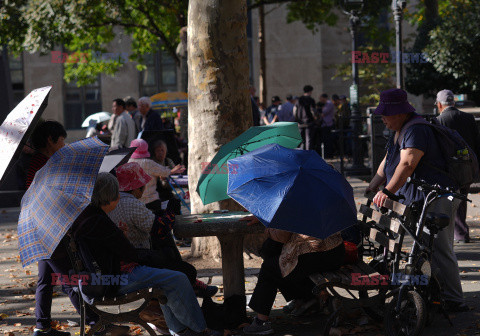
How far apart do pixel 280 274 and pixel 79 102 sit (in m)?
32.0

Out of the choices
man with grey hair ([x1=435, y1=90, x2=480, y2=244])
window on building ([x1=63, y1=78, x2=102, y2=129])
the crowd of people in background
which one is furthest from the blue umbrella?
window on building ([x1=63, y1=78, x2=102, y2=129])

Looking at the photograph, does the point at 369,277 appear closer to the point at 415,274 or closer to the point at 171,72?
the point at 415,274

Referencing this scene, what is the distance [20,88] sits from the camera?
35.6m

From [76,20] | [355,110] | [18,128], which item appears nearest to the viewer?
[18,128]

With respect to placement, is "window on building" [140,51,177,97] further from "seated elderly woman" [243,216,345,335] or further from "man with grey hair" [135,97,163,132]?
"seated elderly woman" [243,216,345,335]

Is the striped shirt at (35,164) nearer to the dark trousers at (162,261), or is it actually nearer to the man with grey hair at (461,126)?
the dark trousers at (162,261)

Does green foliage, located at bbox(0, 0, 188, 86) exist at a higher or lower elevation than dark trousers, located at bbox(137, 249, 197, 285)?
higher

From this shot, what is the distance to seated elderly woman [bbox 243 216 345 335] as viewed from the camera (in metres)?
5.87

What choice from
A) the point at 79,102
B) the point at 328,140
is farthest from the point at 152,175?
the point at 79,102

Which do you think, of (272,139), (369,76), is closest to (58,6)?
(369,76)

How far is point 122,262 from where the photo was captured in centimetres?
571

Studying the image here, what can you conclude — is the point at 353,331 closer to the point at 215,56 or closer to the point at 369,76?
the point at 215,56

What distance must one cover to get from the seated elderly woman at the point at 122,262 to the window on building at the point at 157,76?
31.4 m

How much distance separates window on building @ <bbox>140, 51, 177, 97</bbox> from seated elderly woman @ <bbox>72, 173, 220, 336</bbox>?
31.4 metres
